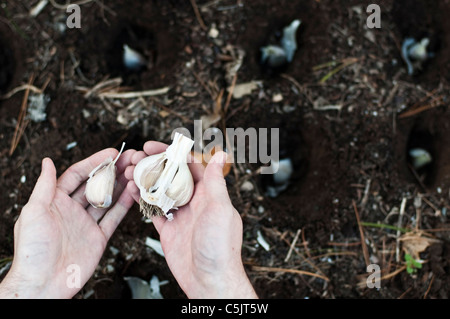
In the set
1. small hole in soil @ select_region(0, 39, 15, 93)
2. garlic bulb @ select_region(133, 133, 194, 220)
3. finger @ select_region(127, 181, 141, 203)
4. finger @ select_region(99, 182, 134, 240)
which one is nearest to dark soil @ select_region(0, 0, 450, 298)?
small hole in soil @ select_region(0, 39, 15, 93)

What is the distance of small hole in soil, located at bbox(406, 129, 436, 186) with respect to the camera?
71.7 inches

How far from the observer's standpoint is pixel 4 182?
1.78 meters

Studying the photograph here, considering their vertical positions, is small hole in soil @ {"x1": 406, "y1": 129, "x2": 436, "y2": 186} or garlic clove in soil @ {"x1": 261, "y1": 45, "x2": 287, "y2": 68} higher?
garlic clove in soil @ {"x1": 261, "y1": 45, "x2": 287, "y2": 68}

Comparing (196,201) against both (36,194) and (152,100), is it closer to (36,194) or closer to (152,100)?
(36,194)

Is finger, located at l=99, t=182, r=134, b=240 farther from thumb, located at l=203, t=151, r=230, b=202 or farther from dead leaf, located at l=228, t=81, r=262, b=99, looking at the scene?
dead leaf, located at l=228, t=81, r=262, b=99

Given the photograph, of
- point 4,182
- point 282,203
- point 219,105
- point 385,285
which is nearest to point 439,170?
point 385,285

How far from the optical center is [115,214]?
4.91 feet

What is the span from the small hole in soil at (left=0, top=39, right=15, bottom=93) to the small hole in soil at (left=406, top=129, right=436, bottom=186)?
2000 mm

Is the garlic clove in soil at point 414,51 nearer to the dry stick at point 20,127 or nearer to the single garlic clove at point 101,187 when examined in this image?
the single garlic clove at point 101,187

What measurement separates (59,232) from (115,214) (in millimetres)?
238

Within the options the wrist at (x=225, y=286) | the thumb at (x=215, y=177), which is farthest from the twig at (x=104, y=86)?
the wrist at (x=225, y=286)

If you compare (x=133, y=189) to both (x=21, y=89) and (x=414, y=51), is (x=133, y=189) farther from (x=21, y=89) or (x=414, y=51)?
(x=414, y=51)

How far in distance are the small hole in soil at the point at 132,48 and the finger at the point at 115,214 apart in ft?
2.02
